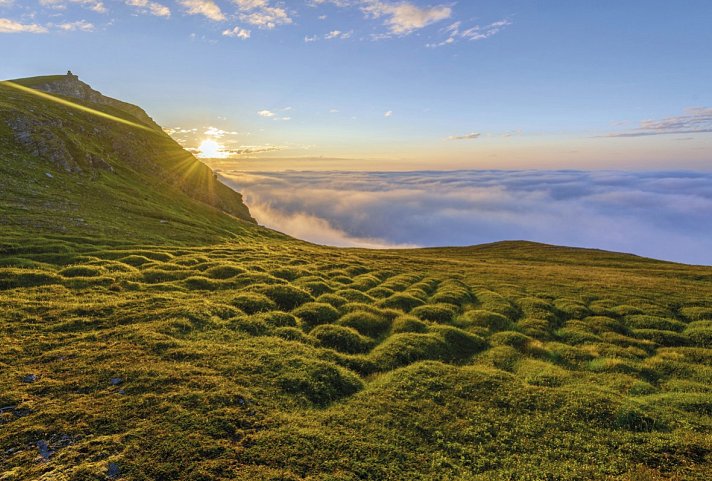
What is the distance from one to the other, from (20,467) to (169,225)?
57715 mm

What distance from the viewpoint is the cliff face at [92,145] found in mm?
70875

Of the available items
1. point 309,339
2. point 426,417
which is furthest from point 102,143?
point 426,417

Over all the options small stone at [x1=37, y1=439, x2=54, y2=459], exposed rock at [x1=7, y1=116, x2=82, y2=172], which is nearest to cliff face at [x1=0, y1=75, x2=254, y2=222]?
exposed rock at [x1=7, y1=116, x2=82, y2=172]

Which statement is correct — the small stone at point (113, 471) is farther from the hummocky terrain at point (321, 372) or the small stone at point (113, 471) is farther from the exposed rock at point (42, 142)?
the exposed rock at point (42, 142)

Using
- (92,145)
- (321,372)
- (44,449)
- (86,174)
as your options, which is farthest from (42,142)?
(321,372)

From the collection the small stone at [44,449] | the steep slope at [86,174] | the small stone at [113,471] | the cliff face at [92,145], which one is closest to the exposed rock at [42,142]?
the cliff face at [92,145]

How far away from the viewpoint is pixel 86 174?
72.9 meters

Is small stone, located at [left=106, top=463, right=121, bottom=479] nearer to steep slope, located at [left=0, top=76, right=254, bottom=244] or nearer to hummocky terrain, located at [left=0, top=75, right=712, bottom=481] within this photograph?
hummocky terrain, located at [left=0, top=75, right=712, bottom=481]

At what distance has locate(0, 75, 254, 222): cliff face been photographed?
233 ft

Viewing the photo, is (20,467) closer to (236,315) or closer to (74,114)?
(236,315)

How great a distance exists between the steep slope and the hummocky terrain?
7870mm

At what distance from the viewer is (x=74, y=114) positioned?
10969cm

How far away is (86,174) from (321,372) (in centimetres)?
8192

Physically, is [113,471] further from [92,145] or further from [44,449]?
A: [92,145]
